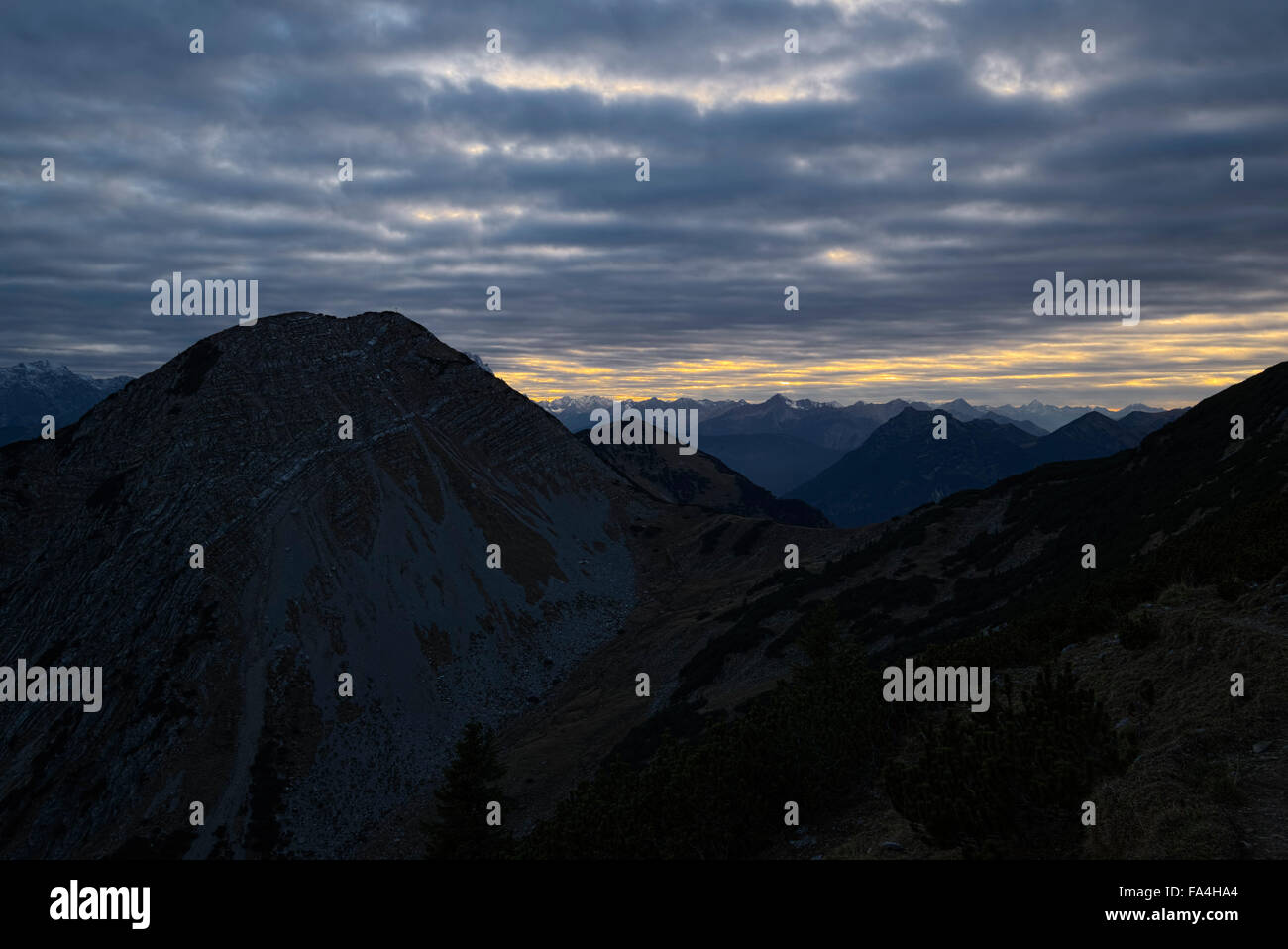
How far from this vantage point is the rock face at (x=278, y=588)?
2096 inches

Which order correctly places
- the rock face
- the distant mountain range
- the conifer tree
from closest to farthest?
the distant mountain range
the conifer tree
the rock face

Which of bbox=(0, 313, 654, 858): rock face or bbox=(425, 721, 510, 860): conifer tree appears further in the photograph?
bbox=(0, 313, 654, 858): rock face

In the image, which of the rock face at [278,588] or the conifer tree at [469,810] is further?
the rock face at [278,588]

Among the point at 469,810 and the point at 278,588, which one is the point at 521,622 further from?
the point at 469,810

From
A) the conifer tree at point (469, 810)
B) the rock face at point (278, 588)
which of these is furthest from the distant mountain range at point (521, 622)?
the conifer tree at point (469, 810)

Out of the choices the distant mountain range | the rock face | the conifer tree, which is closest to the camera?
the distant mountain range

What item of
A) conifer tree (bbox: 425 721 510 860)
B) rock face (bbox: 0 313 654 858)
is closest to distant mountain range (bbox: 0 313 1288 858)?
rock face (bbox: 0 313 654 858)

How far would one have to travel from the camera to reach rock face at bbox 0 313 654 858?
175 ft

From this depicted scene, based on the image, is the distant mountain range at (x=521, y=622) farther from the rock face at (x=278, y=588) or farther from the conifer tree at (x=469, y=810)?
the conifer tree at (x=469, y=810)

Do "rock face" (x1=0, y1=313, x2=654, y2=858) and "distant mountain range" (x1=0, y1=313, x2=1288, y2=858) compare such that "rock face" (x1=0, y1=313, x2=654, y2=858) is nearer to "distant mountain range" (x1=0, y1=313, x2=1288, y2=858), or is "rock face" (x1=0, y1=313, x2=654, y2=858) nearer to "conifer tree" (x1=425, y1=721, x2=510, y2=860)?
"distant mountain range" (x1=0, y1=313, x2=1288, y2=858)

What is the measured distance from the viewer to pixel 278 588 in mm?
70000

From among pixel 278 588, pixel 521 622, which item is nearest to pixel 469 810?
pixel 278 588

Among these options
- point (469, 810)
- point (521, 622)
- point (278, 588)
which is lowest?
point (469, 810)
